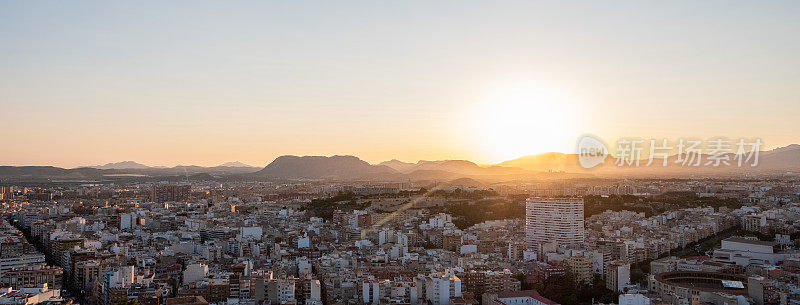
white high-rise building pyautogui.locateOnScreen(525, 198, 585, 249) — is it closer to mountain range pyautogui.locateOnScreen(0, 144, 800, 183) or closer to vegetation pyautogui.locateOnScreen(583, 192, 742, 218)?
vegetation pyautogui.locateOnScreen(583, 192, 742, 218)

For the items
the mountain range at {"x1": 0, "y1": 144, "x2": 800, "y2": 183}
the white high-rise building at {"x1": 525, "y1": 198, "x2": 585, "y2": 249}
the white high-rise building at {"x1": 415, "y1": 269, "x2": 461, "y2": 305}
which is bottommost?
the white high-rise building at {"x1": 415, "y1": 269, "x2": 461, "y2": 305}

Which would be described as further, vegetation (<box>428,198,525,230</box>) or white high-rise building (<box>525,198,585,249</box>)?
vegetation (<box>428,198,525,230</box>)

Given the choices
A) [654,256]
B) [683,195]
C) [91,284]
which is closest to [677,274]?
[654,256]

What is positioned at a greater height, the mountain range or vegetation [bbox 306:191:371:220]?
the mountain range

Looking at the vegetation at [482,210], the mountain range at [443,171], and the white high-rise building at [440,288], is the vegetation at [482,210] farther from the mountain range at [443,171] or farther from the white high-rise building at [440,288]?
the mountain range at [443,171]

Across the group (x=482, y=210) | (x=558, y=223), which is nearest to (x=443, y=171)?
(x=482, y=210)

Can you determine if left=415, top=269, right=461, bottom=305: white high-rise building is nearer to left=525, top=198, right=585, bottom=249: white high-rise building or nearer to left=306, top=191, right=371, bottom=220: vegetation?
left=525, top=198, right=585, bottom=249: white high-rise building

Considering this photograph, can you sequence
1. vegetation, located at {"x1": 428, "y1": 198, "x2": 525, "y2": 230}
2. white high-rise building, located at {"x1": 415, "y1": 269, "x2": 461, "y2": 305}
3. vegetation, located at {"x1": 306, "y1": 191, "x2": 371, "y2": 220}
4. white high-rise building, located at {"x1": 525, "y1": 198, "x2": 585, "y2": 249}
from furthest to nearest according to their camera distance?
vegetation, located at {"x1": 306, "y1": 191, "x2": 371, "y2": 220}
vegetation, located at {"x1": 428, "y1": 198, "x2": 525, "y2": 230}
white high-rise building, located at {"x1": 525, "y1": 198, "x2": 585, "y2": 249}
white high-rise building, located at {"x1": 415, "y1": 269, "x2": 461, "y2": 305}

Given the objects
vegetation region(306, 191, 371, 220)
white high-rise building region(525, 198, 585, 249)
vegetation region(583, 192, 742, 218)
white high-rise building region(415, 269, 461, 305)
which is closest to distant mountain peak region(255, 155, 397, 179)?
vegetation region(306, 191, 371, 220)

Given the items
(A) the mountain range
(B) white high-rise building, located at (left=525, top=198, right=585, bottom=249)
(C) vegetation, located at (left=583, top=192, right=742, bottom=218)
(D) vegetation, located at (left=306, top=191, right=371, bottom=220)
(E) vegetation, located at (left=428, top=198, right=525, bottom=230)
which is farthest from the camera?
(A) the mountain range

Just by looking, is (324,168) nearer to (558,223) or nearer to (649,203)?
(649,203)
